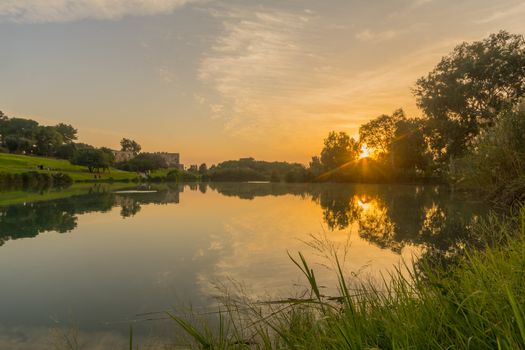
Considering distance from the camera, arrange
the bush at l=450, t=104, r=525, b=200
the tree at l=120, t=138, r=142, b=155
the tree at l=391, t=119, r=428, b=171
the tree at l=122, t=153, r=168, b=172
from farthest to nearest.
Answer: the tree at l=120, t=138, r=142, b=155 < the tree at l=122, t=153, r=168, b=172 < the tree at l=391, t=119, r=428, b=171 < the bush at l=450, t=104, r=525, b=200

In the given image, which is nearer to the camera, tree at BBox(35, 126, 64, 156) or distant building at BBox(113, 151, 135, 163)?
tree at BBox(35, 126, 64, 156)

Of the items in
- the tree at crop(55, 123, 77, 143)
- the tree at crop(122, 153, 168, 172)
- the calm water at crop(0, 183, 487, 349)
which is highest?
the tree at crop(55, 123, 77, 143)

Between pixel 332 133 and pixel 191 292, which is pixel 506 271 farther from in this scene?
pixel 332 133

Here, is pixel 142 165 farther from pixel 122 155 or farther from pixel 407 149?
pixel 407 149

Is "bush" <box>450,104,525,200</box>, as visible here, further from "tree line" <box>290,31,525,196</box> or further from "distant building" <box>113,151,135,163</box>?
"distant building" <box>113,151,135,163</box>

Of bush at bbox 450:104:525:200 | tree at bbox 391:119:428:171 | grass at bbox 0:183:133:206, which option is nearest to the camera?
bush at bbox 450:104:525:200

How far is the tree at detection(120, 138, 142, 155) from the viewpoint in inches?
6486

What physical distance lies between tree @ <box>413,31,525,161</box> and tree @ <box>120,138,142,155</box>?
14812 cm

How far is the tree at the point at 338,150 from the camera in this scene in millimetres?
80000

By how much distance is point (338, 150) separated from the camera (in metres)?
81.4

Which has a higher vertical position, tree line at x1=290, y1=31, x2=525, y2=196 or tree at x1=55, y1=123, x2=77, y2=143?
tree at x1=55, y1=123, x2=77, y2=143

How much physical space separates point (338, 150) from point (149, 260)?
75056mm

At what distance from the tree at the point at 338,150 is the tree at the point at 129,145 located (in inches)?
4267

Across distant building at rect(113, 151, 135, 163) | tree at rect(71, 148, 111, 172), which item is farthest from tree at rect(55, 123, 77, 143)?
tree at rect(71, 148, 111, 172)
